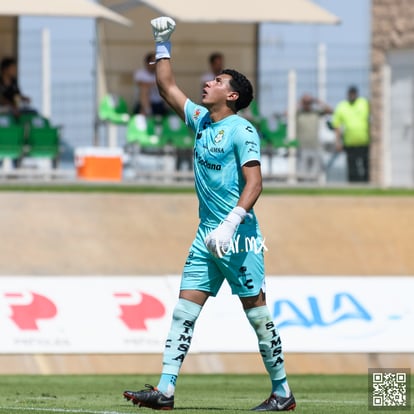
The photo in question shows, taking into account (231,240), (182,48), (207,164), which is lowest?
(231,240)

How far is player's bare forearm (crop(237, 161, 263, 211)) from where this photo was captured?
939 centimetres

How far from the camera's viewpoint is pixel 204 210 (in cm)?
966

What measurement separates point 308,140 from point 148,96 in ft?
8.42

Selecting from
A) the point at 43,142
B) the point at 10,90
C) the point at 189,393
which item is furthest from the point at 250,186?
the point at 10,90

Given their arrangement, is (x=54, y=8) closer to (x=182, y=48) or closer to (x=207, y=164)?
(x=182, y=48)

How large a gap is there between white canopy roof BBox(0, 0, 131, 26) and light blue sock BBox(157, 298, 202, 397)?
12.7 meters

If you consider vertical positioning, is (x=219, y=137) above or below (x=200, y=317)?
above

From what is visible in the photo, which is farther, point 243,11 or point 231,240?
point 243,11

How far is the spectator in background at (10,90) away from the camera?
23172mm

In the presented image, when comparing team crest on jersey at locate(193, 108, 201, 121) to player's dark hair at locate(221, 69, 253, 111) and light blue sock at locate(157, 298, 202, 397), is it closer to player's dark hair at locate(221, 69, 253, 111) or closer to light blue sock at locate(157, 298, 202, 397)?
player's dark hair at locate(221, 69, 253, 111)

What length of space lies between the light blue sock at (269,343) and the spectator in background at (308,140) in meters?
14.2

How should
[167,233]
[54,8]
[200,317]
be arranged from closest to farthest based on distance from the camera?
[200,317], [167,233], [54,8]

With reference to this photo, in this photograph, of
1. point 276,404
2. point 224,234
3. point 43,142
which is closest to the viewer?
point 224,234

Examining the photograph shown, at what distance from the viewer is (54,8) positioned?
2231cm
